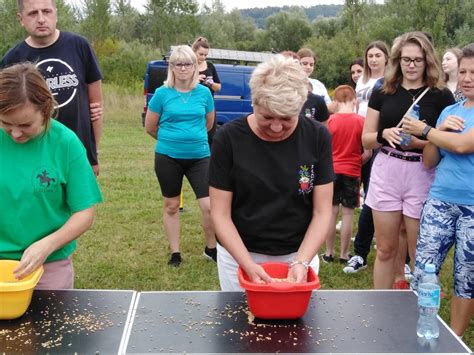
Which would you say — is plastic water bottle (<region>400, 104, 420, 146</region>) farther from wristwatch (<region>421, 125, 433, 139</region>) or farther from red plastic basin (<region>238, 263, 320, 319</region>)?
red plastic basin (<region>238, 263, 320, 319</region>)

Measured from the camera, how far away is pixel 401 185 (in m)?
3.43

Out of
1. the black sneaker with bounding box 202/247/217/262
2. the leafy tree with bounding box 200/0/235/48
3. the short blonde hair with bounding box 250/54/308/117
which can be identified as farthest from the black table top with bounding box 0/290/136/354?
the leafy tree with bounding box 200/0/235/48

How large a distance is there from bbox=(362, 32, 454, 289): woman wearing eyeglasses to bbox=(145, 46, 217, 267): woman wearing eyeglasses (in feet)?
5.14

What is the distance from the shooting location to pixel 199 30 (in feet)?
90.6

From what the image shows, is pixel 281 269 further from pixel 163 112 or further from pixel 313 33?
pixel 313 33

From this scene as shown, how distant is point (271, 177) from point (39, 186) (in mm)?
883

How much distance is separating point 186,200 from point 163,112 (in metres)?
2.64

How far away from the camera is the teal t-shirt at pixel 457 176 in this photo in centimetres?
302

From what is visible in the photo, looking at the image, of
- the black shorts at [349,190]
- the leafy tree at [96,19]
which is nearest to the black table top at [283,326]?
the black shorts at [349,190]

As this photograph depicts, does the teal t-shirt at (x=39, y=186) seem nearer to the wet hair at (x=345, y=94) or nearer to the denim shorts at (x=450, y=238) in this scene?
the denim shorts at (x=450, y=238)

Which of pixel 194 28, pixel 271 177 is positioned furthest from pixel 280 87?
pixel 194 28

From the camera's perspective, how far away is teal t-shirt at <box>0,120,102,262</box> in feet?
7.41

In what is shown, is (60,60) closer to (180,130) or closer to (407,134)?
(180,130)

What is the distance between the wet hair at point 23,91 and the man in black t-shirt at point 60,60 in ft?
3.80
